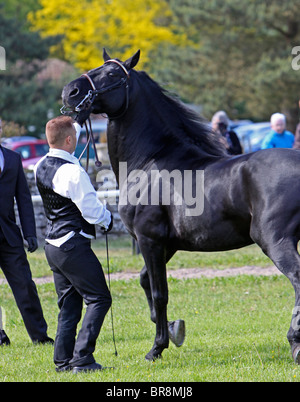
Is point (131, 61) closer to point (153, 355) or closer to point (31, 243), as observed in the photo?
point (31, 243)

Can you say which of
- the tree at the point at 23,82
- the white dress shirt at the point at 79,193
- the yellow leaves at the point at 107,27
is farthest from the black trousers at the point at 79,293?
the yellow leaves at the point at 107,27

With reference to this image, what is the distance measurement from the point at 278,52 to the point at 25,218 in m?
24.1

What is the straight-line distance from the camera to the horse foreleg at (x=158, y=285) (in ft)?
17.9

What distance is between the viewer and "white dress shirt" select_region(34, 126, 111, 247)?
16.0 feet

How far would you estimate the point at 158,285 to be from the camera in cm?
553

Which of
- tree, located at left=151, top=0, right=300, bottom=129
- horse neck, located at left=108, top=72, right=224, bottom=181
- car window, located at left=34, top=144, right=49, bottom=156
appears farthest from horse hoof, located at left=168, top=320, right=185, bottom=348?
tree, located at left=151, top=0, right=300, bottom=129

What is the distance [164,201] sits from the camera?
5414mm

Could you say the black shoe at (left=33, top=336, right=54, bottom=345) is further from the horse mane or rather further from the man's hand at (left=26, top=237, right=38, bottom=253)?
the horse mane

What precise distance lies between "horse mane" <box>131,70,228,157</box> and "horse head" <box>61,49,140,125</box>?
0.63 ft

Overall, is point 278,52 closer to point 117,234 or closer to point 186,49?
point 186,49

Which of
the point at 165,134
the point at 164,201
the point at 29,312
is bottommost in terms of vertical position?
the point at 29,312

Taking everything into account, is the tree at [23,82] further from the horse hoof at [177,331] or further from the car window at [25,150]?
the horse hoof at [177,331]

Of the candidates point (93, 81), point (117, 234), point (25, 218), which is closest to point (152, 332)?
point (25, 218)

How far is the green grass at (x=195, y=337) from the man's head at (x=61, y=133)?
1.76 m
